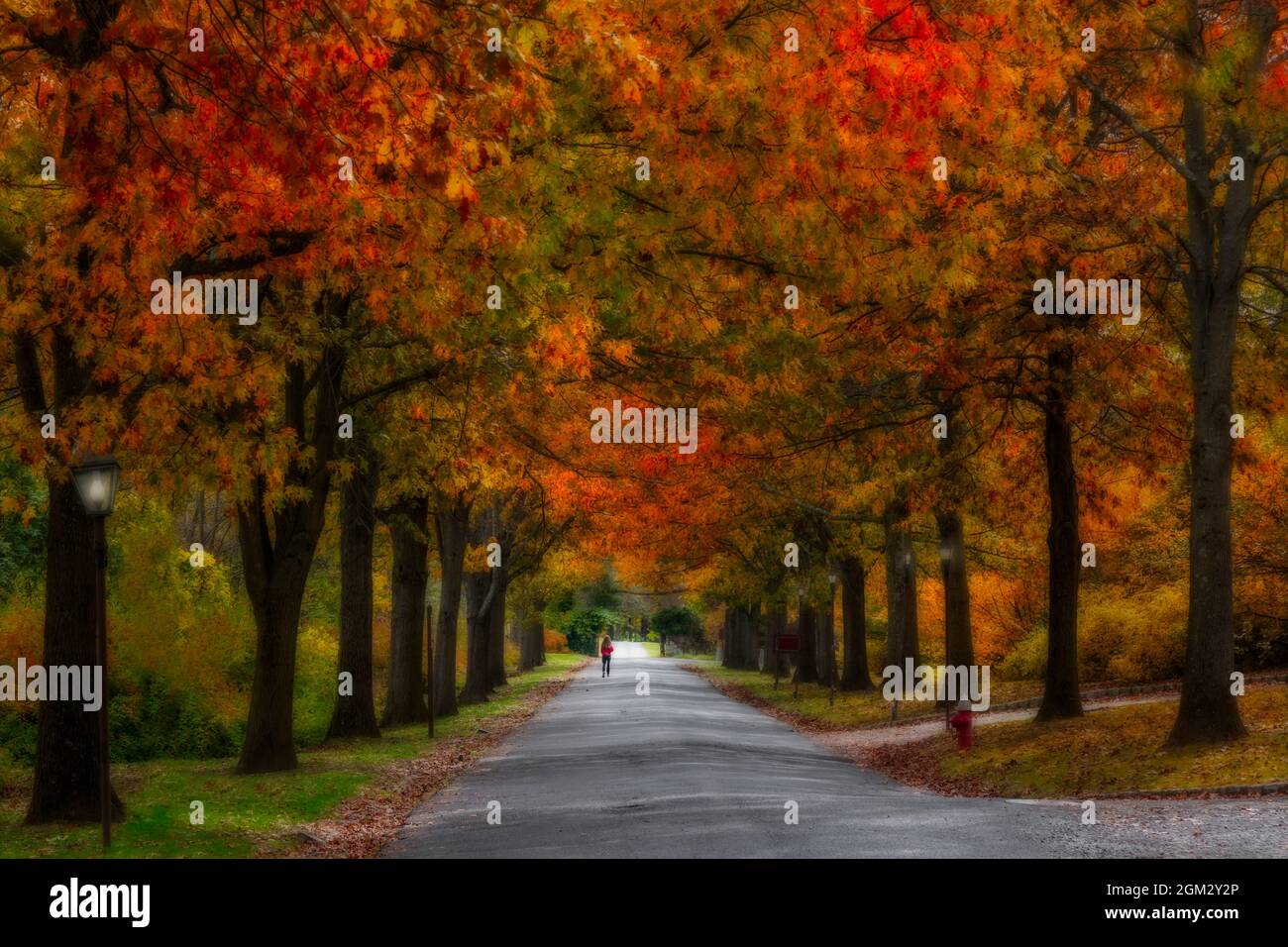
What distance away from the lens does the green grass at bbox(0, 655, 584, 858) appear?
1254 centimetres

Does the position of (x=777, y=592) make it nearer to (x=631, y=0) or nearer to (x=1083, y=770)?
(x=1083, y=770)

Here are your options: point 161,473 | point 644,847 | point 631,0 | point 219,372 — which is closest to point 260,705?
point 161,473

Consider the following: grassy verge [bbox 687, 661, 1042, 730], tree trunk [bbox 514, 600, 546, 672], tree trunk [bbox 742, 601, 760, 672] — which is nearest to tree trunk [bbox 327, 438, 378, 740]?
grassy verge [bbox 687, 661, 1042, 730]

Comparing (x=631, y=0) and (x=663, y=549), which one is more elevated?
(x=631, y=0)

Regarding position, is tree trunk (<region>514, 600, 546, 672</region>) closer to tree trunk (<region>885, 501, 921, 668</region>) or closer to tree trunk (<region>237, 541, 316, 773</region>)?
tree trunk (<region>885, 501, 921, 668</region>)

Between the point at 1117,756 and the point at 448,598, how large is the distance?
19541 mm

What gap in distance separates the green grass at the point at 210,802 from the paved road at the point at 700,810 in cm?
133

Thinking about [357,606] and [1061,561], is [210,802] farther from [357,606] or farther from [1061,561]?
[1061,561]

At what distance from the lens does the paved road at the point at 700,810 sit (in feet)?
39.1

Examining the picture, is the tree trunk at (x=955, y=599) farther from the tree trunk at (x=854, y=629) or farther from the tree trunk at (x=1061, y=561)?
the tree trunk at (x=854, y=629)

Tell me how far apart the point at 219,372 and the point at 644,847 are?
737 cm

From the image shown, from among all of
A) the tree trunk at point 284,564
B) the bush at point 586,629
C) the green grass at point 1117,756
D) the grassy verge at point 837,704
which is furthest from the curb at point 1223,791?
the bush at point 586,629

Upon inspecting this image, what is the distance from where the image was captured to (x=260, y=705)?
20.2 m

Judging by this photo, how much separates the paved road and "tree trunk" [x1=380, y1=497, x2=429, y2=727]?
3.82 meters
